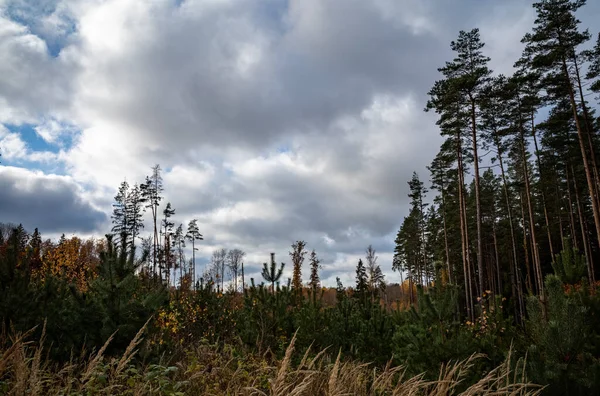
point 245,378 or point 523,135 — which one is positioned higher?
point 523,135

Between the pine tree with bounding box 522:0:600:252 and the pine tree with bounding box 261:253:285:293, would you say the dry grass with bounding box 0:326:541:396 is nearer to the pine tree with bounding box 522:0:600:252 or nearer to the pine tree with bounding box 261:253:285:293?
the pine tree with bounding box 261:253:285:293

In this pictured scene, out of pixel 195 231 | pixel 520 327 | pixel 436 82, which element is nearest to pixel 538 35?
pixel 436 82

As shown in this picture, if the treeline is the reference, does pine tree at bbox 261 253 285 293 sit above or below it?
below

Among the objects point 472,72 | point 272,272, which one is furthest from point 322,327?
point 472,72

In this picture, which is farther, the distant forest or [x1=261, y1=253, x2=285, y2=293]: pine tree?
[x1=261, y1=253, x2=285, y2=293]: pine tree

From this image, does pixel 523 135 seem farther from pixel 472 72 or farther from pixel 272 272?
pixel 272 272

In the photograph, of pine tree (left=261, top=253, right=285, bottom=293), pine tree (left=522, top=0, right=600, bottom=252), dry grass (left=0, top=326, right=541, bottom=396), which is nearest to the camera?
dry grass (left=0, top=326, right=541, bottom=396)

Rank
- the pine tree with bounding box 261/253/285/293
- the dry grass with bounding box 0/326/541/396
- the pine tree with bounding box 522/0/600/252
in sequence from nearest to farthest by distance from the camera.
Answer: the dry grass with bounding box 0/326/541/396 < the pine tree with bounding box 261/253/285/293 < the pine tree with bounding box 522/0/600/252

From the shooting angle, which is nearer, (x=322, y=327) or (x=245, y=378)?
(x=245, y=378)

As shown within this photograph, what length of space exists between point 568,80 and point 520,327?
18.0 metres

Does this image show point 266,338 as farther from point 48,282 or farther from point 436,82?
point 436,82

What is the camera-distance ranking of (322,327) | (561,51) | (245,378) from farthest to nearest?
1. (561,51)
2. (322,327)
3. (245,378)

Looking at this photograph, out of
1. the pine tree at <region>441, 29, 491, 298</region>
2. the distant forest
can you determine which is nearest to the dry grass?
the distant forest

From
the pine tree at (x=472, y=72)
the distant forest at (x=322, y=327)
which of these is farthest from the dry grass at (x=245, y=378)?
the pine tree at (x=472, y=72)
